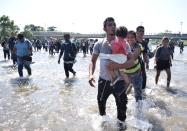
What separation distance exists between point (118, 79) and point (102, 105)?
2.19 ft

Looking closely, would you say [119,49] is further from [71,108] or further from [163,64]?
[163,64]

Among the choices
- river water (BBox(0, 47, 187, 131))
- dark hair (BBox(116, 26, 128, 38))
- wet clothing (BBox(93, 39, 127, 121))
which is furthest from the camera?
river water (BBox(0, 47, 187, 131))

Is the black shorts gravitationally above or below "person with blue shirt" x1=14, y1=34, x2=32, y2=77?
below

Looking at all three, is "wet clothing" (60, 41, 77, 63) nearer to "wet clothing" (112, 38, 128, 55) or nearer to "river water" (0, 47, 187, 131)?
"river water" (0, 47, 187, 131)

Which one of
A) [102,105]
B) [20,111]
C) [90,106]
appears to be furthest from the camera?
[90,106]

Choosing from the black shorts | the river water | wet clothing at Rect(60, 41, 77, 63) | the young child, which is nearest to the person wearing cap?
the black shorts

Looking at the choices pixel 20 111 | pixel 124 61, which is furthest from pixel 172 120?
pixel 20 111

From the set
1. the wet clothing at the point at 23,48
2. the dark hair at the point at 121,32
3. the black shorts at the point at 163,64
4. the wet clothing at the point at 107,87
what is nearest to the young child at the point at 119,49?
the dark hair at the point at 121,32

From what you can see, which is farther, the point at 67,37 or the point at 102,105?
the point at 67,37

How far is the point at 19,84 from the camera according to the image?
42.2 ft

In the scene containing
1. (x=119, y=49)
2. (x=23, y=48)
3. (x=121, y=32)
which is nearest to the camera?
(x=119, y=49)

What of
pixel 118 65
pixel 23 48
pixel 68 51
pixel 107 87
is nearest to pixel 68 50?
pixel 68 51

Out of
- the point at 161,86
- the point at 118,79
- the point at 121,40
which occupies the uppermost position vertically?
the point at 121,40

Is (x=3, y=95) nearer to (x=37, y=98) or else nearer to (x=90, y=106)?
(x=37, y=98)
